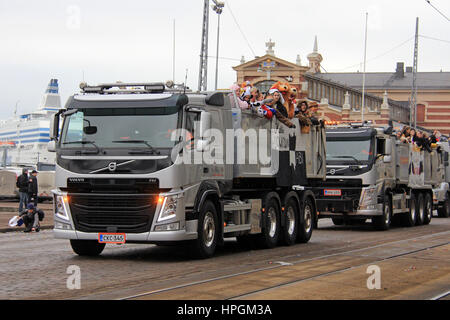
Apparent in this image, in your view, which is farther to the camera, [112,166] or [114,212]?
[114,212]

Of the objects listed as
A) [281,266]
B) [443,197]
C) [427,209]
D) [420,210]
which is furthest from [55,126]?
[443,197]

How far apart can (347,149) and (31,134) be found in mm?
123219

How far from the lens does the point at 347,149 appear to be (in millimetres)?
23797

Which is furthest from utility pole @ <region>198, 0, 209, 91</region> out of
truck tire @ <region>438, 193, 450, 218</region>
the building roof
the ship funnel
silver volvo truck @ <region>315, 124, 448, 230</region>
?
the ship funnel

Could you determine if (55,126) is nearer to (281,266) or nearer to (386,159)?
(281,266)

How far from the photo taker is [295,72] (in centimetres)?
8150

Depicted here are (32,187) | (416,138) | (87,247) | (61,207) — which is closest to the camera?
(61,207)

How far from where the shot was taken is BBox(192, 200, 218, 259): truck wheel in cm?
1393

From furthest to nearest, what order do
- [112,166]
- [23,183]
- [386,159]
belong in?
[23,183]
[386,159]
[112,166]

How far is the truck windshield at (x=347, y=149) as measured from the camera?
2367 centimetres

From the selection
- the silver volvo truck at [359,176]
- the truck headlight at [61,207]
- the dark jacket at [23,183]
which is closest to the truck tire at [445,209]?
the silver volvo truck at [359,176]

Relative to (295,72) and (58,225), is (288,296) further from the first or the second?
(295,72)

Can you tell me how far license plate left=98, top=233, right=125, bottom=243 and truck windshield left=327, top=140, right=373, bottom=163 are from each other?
38.0ft

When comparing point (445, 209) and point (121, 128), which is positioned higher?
point (121, 128)
